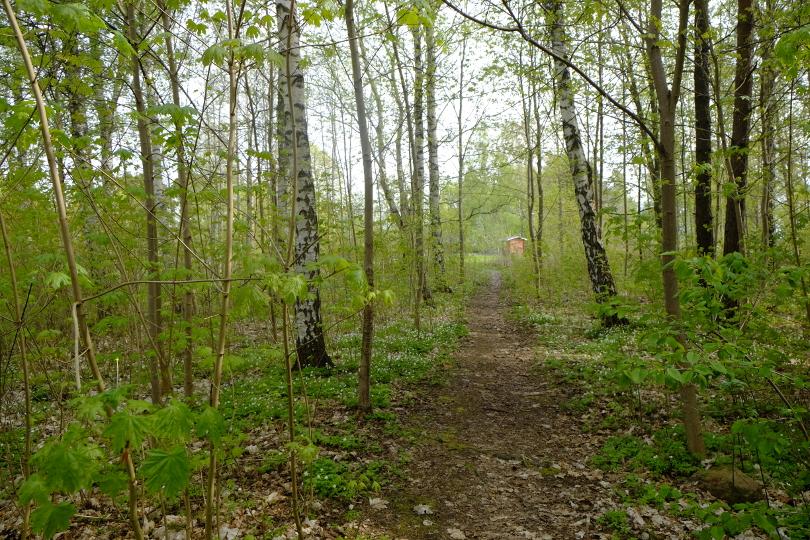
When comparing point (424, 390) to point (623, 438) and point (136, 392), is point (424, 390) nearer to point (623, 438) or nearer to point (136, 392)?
point (623, 438)

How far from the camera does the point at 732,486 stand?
11.8 feet

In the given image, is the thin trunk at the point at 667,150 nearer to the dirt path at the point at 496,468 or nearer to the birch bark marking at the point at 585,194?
the dirt path at the point at 496,468

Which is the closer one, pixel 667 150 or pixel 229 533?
pixel 229 533

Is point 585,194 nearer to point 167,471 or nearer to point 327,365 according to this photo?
point 327,365

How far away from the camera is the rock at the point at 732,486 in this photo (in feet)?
11.8

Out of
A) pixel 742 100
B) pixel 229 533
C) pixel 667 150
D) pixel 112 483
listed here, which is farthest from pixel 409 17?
pixel 742 100

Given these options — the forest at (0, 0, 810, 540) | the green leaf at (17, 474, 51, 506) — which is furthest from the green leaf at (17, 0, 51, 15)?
the green leaf at (17, 474, 51, 506)

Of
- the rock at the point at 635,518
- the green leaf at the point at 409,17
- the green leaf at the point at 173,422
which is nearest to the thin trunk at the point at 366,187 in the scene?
the green leaf at the point at 409,17

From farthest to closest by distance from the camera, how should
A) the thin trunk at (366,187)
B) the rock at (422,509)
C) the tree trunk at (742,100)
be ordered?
the tree trunk at (742,100) < the thin trunk at (366,187) < the rock at (422,509)

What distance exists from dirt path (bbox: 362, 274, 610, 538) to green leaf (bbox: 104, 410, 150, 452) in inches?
104

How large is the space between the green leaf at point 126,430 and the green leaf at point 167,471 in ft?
0.60

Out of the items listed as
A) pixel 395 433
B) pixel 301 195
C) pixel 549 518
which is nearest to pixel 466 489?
pixel 549 518

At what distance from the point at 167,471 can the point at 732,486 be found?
4.25m

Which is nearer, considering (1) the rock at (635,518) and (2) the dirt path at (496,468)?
(1) the rock at (635,518)
